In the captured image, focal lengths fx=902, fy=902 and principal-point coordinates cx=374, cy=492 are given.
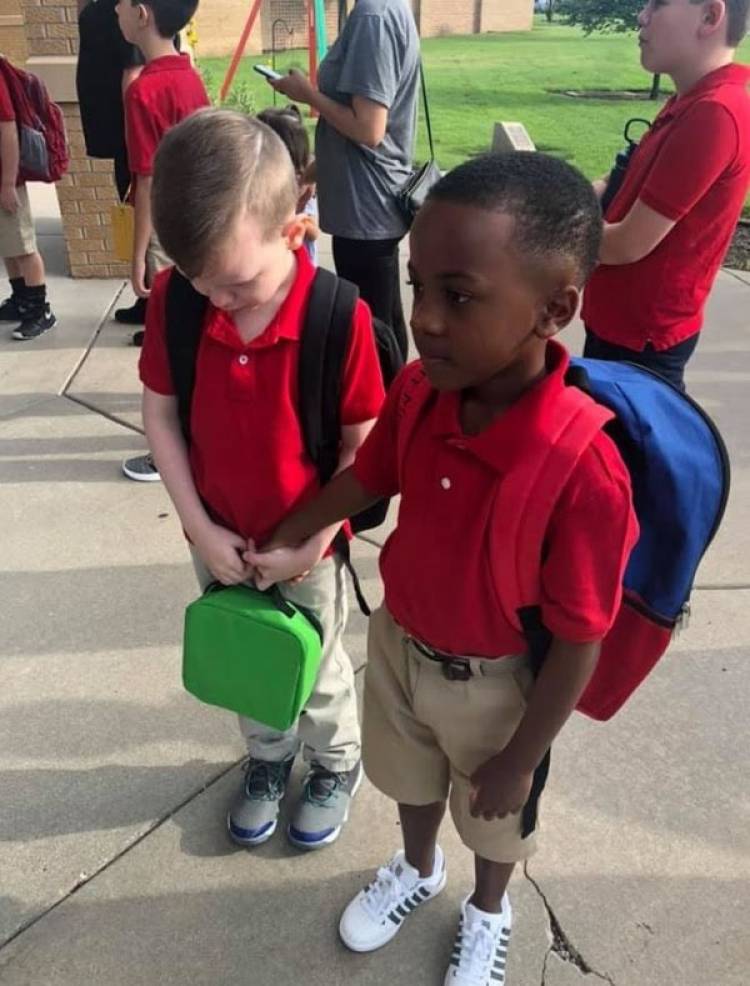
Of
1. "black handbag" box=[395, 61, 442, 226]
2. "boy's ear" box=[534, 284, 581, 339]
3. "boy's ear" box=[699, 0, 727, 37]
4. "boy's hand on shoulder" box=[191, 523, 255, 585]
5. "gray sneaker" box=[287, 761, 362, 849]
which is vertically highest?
"boy's ear" box=[699, 0, 727, 37]

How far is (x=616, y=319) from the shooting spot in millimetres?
2512

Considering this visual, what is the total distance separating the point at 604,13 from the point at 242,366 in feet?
83.5

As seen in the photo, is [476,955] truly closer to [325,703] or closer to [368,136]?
[325,703]

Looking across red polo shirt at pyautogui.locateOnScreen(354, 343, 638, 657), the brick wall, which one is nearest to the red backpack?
red polo shirt at pyautogui.locateOnScreen(354, 343, 638, 657)

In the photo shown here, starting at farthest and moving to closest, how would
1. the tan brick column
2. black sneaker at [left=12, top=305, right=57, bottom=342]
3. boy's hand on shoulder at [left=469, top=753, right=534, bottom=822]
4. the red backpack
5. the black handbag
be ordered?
the tan brick column < black sneaker at [left=12, top=305, right=57, bottom=342] < the red backpack < the black handbag < boy's hand on shoulder at [left=469, top=753, right=534, bottom=822]

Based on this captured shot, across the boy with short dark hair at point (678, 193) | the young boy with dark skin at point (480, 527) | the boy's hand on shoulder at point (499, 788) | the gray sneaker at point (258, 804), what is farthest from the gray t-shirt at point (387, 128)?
the boy's hand on shoulder at point (499, 788)

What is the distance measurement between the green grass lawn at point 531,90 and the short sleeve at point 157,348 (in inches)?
374

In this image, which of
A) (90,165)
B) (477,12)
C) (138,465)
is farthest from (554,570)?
(477,12)

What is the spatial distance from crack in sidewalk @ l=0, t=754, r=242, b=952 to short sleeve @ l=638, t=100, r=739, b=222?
1.79 m

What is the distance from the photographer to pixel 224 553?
1.81m

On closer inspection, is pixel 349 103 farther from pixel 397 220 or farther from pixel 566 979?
pixel 566 979

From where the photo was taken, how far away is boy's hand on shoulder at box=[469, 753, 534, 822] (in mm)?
1459

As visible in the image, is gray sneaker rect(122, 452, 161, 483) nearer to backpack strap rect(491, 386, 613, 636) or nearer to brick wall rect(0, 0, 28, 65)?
backpack strap rect(491, 386, 613, 636)

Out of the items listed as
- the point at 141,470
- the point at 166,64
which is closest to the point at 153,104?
the point at 166,64
